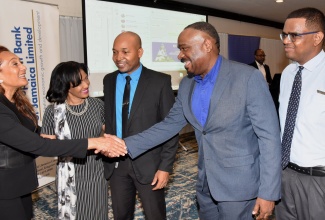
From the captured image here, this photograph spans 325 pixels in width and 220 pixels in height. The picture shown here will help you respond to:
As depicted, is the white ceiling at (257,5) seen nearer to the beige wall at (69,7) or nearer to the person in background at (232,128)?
the beige wall at (69,7)

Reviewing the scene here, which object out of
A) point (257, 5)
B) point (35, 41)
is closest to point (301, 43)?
point (35, 41)

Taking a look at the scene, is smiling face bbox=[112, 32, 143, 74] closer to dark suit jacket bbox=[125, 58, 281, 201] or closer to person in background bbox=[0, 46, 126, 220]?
person in background bbox=[0, 46, 126, 220]

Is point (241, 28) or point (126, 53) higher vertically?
point (241, 28)

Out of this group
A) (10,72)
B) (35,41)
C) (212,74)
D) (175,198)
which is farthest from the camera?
(35,41)

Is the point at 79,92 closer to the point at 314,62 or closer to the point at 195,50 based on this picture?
the point at 195,50

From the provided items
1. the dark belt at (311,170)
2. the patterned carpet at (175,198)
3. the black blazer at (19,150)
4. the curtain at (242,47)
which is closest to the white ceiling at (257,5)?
the curtain at (242,47)

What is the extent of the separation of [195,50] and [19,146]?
1242 mm

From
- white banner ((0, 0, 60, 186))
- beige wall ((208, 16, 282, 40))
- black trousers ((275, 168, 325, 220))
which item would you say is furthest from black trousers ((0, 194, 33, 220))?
beige wall ((208, 16, 282, 40))

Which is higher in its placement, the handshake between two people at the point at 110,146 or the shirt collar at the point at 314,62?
the shirt collar at the point at 314,62

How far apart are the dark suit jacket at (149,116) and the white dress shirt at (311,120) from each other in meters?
0.90

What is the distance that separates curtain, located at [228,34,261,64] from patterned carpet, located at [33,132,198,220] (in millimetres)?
4840

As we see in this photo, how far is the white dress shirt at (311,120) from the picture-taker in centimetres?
182

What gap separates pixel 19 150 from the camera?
2.05 meters

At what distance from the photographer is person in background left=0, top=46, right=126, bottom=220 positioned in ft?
6.36
